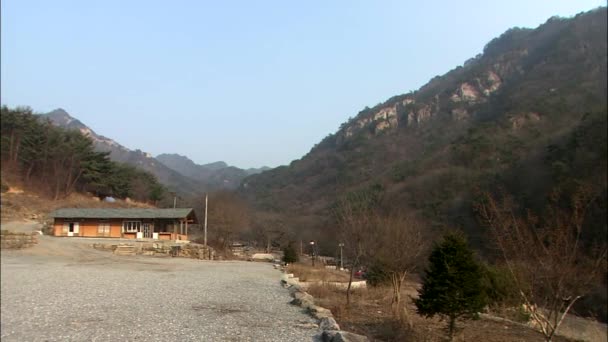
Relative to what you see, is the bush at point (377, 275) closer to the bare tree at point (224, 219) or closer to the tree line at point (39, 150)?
the tree line at point (39, 150)

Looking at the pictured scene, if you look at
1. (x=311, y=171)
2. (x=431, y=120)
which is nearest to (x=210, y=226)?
(x=311, y=171)

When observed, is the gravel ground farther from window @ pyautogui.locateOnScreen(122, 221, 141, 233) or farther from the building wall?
window @ pyautogui.locateOnScreen(122, 221, 141, 233)

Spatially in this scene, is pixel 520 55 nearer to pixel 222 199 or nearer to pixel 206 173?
pixel 222 199

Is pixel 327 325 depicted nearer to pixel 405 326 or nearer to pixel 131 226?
pixel 405 326

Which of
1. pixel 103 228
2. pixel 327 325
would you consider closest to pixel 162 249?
pixel 103 228

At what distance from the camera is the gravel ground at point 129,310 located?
6.27 meters

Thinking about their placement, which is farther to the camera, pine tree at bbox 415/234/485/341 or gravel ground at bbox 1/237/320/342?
pine tree at bbox 415/234/485/341

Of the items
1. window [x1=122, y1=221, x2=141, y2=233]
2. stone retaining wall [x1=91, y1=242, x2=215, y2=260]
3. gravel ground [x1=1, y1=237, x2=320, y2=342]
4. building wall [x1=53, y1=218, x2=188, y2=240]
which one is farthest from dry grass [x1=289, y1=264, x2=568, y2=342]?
window [x1=122, y1=221, x2=141, y2=233]

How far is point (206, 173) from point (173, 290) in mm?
145221

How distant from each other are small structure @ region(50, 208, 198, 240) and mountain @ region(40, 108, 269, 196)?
4738 mm

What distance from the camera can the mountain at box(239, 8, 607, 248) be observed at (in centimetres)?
3503

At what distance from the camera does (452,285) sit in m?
7.08

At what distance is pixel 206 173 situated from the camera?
154 metres

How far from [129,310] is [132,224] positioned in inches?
1090
